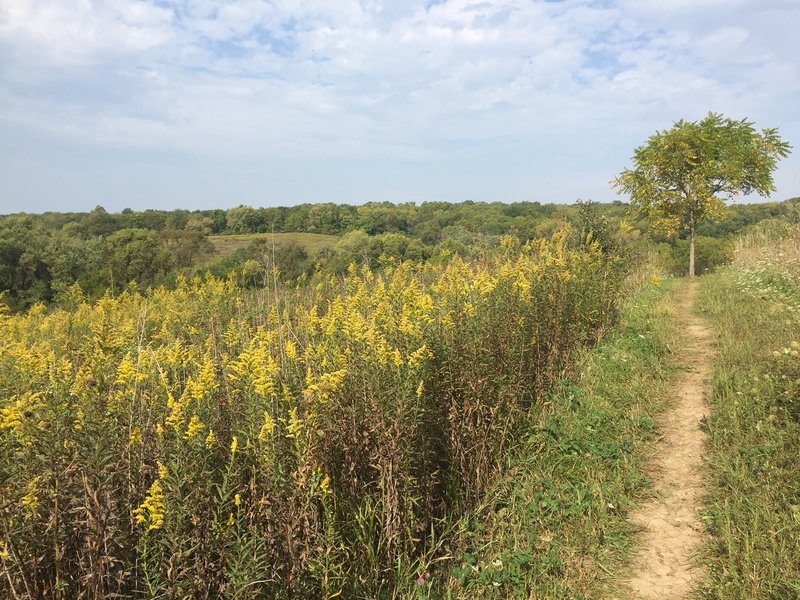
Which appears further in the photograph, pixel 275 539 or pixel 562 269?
pixel 562 269

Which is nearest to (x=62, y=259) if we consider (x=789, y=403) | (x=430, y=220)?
(x=430, y=220)

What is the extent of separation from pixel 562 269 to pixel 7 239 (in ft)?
141

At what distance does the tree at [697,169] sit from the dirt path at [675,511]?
1476 centimetres

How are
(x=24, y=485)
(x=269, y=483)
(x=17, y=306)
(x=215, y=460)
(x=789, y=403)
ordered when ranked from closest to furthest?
(x=24, y=485)
(x=269, y=483)
(x=215, y=460)
(x=789, y=403)
(x=17, y=306)

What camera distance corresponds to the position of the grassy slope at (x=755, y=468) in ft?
9.18

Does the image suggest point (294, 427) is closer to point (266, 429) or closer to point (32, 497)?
point (266, 429)

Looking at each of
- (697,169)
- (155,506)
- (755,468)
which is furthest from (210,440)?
(697,169)

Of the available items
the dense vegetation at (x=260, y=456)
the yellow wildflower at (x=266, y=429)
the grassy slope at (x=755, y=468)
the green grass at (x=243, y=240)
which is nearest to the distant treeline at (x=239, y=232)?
the green grass at (x=243, y=240)

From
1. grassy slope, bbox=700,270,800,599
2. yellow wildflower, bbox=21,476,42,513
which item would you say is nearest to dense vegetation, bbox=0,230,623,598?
yellow wildflower, bbox=21,476,42,513

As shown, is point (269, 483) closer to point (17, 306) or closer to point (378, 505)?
point (378, 505)

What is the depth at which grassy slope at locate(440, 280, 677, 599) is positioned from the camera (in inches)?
119

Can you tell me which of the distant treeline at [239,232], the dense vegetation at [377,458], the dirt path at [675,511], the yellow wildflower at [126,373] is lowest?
the dirt path at [675,511]

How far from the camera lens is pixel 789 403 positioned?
441 centimetres

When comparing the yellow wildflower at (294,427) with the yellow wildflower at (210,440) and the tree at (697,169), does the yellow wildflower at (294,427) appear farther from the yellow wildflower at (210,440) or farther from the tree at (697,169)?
the tree at (697,169)
